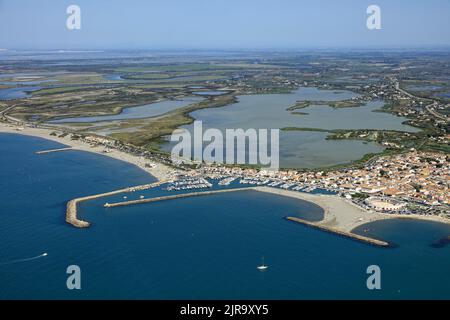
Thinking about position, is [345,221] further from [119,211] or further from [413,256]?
[119,211]

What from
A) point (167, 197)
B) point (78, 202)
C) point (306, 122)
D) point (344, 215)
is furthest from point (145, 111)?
point (344, 215)

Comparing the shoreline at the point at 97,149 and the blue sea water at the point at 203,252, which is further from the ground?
the shoreline at the point at 97,149

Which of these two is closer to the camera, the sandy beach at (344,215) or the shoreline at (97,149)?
the sandy beach at (344,215)

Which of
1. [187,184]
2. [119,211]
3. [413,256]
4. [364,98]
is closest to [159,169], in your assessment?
[187,184]

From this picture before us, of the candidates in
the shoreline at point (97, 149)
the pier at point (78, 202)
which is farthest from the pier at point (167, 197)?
the shoreline at point (97, 149)

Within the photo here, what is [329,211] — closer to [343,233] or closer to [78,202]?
[343,233]

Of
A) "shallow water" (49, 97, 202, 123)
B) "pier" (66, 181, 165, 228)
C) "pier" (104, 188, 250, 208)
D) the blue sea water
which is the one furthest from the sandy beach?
"shallow water" (49, 97, 202, 123)

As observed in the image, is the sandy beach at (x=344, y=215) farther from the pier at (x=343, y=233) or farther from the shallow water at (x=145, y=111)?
the shallow water at (x=145, y=111)
